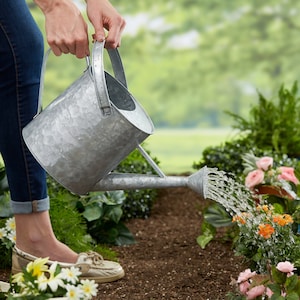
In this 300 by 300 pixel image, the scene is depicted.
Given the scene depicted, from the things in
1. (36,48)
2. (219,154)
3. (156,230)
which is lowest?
(156,230)

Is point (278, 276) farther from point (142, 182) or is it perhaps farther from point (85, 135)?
point (85, 135)

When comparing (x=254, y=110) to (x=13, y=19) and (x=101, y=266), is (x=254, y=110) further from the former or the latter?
(x=13, y=19)

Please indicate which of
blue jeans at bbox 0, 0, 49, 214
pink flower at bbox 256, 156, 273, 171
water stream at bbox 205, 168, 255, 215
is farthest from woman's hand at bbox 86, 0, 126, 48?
pink flower at bbox 256, 156, 273, 171

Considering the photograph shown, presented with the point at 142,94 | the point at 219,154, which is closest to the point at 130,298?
the point at 219,154

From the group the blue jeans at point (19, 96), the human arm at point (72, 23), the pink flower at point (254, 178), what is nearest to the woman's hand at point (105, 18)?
the human arm at point (72, 23)

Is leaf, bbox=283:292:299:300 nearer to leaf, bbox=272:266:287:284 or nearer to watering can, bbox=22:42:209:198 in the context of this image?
leaf, bbox=272:266:287:284

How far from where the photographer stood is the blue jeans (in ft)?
7.35

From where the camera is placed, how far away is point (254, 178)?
9.87 feet

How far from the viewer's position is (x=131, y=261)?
2.92 meters

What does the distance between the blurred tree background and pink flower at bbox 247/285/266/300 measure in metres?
5.98

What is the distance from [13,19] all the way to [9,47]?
0.09 meters

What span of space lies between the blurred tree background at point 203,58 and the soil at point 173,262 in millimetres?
4087

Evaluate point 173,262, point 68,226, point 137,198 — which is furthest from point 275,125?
point 68,226

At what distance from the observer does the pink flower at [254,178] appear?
2.99 m
